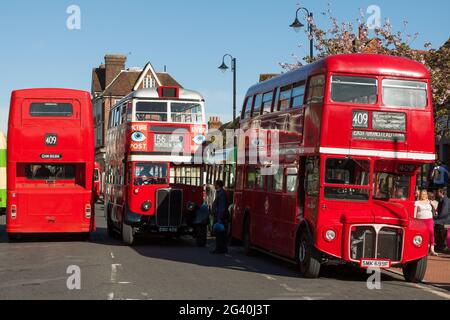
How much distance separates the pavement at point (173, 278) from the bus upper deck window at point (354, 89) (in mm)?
3306

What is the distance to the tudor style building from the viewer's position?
89188 mm

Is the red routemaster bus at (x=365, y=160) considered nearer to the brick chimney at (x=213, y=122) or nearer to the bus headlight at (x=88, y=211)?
the bus headlight at (x=88, y=211)

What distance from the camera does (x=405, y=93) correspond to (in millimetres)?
Result: 15500

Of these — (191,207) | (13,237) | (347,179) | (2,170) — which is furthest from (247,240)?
(2,170)

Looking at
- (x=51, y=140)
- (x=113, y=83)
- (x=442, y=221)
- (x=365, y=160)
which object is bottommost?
(x=442, y=221)

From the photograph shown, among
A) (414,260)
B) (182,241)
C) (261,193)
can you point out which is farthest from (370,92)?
(182,241)

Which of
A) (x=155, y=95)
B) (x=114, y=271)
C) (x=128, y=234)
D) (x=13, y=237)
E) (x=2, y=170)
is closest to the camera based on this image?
(x=114, y=271)

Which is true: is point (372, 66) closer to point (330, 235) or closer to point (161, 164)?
point (330, 235)

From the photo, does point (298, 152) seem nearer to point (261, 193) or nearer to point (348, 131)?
point (348, 131)

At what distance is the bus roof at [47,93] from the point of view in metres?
23.2

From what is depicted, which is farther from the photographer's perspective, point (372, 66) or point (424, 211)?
point (424, 211)

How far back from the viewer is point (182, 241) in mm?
25406

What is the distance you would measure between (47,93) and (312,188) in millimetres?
10207
